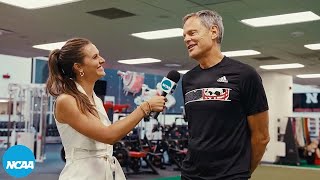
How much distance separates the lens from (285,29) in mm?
7684

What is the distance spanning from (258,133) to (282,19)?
5.33m

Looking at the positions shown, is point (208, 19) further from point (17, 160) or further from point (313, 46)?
point (313, 46)

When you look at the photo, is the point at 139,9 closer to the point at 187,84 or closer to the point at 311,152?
the point at 187,84

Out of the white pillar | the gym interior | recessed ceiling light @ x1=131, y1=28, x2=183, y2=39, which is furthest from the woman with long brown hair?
the white pillar

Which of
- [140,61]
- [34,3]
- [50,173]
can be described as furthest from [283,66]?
[34,3]

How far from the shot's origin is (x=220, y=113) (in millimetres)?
1983

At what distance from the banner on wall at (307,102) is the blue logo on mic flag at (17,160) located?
16.7 metres

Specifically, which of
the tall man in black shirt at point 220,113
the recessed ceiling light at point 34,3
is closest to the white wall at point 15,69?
the recessed ceiling light at point 34,3

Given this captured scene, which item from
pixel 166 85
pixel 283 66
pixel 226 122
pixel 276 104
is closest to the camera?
pixel 226 122

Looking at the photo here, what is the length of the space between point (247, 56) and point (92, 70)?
9.40 metres

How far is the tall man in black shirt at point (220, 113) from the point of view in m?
1.97

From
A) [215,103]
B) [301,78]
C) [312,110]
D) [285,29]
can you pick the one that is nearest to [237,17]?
[285,29]

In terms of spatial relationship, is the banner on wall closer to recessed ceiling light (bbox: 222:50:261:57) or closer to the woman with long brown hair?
recessed ceiling light (bbox: 222:50:261:57)

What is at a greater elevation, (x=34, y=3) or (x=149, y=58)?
(x=34, y=3)
